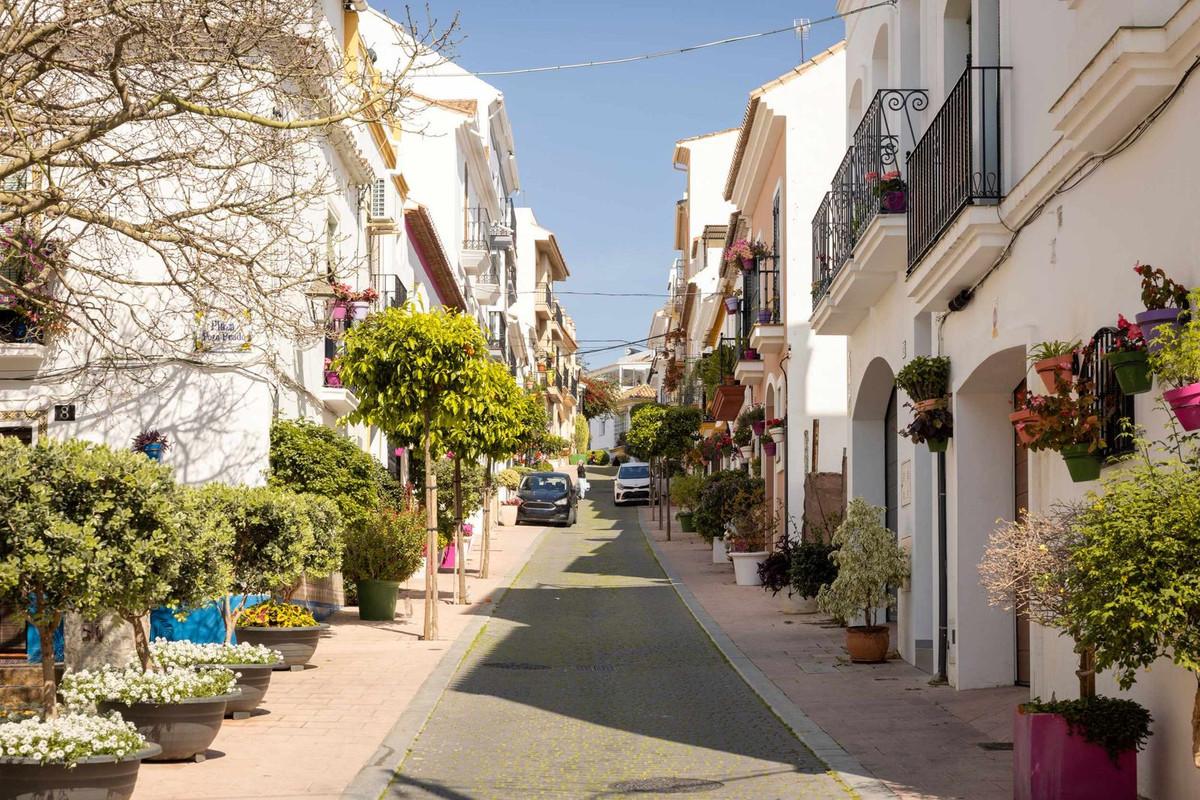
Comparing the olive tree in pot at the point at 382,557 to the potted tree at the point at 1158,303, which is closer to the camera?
the potted tree at the point at 1158,303

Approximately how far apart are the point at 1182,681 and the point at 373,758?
17.8ft

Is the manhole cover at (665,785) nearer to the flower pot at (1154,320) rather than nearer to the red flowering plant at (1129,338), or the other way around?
the red flowering plant at (1129,338)

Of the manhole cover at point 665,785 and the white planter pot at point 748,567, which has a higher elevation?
the white planter pot at point 748,567

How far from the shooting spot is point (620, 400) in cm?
10275

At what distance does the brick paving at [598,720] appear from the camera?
363 inches

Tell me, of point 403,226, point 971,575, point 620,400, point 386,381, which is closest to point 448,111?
point 403,226

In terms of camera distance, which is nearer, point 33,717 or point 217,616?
point 33,717

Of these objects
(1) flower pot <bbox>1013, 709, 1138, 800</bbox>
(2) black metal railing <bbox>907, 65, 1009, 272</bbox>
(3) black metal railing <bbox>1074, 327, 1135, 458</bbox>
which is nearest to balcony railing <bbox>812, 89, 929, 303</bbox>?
(2) black metal railing <bbox>907, 65, 1009, 272</bbox>

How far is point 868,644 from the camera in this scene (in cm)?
1484

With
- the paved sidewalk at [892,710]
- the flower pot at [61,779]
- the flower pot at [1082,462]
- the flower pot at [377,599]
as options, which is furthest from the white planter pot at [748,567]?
the flower pot at [61,779]

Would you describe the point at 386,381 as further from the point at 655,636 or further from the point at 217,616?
the point at 655,636

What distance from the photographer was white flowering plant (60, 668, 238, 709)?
364 inches

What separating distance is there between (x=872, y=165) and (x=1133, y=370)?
757 cm

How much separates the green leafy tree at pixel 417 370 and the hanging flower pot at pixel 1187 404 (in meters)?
11.5
